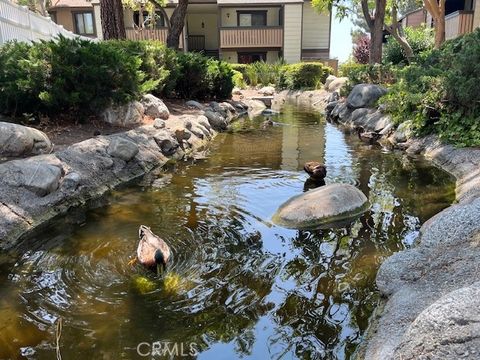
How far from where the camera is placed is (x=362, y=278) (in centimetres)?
407

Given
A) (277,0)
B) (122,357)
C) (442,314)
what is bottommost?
Result: (122,357)

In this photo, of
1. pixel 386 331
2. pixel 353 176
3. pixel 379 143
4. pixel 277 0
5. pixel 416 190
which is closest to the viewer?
pixel 386 331

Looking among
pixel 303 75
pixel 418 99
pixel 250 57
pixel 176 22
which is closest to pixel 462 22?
pixel 303 75

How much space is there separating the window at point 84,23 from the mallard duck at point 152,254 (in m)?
29.2

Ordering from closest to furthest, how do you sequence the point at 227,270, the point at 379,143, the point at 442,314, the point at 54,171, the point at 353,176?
the point at 442,314, the point at 227,270, the point at 54,171, the point at 353,176, the point at 379,143

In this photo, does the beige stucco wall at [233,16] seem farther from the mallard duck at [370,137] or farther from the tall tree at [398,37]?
the mallard duck at [370,137]

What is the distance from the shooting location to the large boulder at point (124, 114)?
907cm

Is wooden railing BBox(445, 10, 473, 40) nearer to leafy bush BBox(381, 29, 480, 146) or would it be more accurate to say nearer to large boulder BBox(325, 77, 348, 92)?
large boulder BBox(325, 77, 348, 92)

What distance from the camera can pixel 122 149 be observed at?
298 inches

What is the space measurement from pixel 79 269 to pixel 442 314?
3.35 meters

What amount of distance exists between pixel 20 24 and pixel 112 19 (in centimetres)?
243

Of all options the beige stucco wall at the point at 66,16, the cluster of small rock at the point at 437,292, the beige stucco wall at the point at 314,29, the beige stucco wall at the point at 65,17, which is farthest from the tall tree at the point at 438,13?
the beige stucco wall at the point at 65,17

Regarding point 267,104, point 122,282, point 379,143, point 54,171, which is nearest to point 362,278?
point 122,282

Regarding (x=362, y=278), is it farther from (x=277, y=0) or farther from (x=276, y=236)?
(x=277, y=0)
